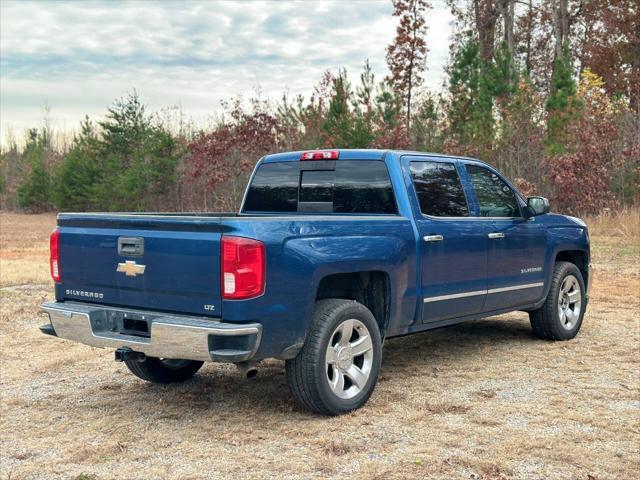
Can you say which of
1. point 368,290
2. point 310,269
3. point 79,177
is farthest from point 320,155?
point 79,177

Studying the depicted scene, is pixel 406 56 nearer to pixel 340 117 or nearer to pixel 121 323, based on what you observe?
pixel 340 117

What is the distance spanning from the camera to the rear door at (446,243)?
604cm

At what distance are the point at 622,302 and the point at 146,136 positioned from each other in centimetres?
3429

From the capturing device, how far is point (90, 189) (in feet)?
140

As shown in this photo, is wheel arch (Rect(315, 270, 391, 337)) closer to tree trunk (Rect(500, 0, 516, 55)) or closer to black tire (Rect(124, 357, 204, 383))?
black tire (Rect(124, 357, 204, 383))

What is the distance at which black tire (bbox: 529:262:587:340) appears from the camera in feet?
25.1

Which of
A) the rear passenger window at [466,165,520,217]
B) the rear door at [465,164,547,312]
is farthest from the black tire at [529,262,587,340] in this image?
the rear passenger window at [466,165,520,217]

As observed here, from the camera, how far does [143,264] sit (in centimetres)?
503

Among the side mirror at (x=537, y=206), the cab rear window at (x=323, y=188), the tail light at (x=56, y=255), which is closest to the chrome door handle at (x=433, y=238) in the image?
the cab rear window at (x=323, y=188)

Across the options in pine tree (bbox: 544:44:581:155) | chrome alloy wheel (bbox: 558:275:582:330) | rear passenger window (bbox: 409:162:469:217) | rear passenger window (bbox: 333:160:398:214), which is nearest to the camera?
rear passenger window (bbox: 333:160:398:214)

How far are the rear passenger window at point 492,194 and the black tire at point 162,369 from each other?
2972 mm

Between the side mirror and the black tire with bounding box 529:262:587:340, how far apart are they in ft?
2.77

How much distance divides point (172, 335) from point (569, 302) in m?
4.87

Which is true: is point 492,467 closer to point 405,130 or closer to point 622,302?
point 622,302
